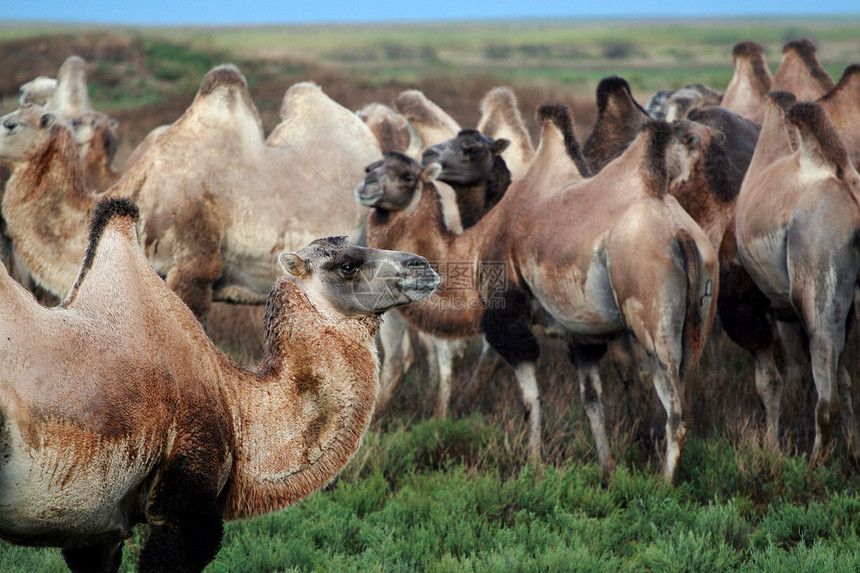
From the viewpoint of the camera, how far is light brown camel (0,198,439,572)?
2.80 m

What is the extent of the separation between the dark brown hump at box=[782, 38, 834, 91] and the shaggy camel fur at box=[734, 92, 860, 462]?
3036 millimetres

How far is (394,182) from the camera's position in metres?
6.46

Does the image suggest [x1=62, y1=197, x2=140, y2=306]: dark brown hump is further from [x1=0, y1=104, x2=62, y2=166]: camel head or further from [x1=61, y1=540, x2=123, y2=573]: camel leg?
[x1=0, y1=104, x2=62, y2=166]: camel head

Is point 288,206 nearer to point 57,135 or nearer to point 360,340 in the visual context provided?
point 57,135

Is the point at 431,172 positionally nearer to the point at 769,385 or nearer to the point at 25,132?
the point at 769,385

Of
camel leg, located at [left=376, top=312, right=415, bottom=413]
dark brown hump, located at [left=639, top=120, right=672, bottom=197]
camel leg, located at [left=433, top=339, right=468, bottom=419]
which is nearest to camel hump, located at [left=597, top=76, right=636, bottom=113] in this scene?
dark brown hump, located at [left=639, top=120, right=672, bottom=197]

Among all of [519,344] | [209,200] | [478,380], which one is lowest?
[478,380]

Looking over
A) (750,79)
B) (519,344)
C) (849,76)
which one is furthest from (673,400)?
(750,79)

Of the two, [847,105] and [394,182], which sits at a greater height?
[847,105]

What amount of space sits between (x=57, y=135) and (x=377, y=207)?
2.39 meters

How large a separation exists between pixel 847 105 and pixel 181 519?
662 centimetres

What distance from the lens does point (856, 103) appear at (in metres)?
7.53

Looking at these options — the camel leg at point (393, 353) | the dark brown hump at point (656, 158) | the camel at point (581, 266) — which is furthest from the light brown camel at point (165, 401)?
the camel leg at point (393, 353)

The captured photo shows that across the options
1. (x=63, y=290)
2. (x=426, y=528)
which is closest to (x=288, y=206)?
(x=63, y=290)
